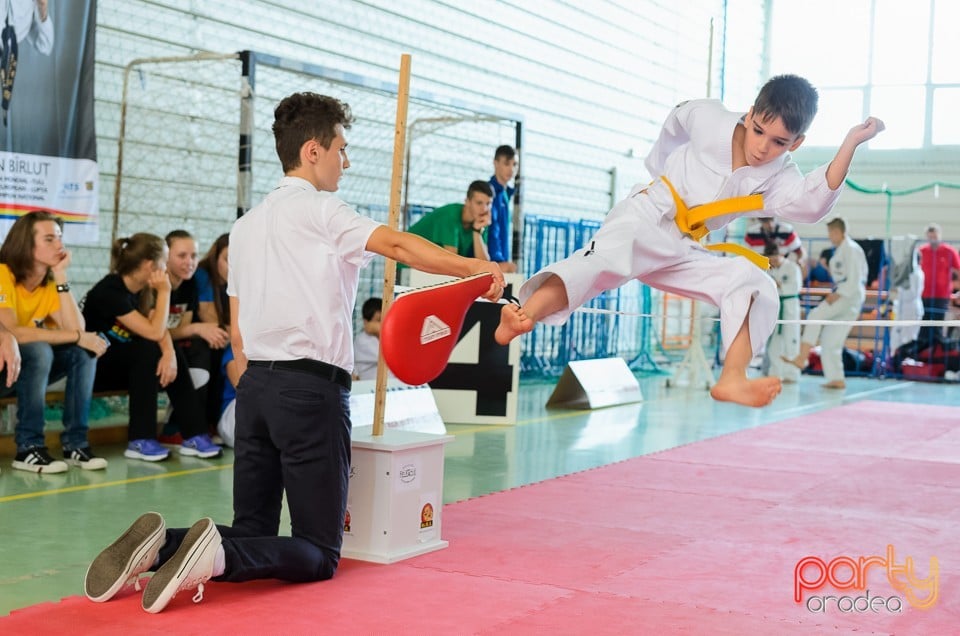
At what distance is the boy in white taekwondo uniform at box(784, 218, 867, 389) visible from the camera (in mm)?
11203

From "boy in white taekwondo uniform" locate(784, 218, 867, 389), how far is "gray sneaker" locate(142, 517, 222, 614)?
30.0 feet

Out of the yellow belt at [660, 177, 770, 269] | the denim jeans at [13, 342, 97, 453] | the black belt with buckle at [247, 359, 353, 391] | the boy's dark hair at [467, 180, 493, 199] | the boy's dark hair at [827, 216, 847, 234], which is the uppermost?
the boy's dark hair at [827, 216, 847, 234]

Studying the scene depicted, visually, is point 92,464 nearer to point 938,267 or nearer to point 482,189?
point 482,189

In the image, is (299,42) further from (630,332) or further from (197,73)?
(630,332)

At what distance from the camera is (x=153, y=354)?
566 centimetres

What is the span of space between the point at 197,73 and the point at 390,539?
15.4 feet

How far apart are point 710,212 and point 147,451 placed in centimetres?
334

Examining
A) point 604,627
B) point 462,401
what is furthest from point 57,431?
point 604,627

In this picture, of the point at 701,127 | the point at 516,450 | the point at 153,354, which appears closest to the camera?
the point at 701,127

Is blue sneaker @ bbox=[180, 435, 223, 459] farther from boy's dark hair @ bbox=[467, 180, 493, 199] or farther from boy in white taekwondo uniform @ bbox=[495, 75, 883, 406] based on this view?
boy in white taekwondo uniform @ bbox=[495, 75, 883, 406]

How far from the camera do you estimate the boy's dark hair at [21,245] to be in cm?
511

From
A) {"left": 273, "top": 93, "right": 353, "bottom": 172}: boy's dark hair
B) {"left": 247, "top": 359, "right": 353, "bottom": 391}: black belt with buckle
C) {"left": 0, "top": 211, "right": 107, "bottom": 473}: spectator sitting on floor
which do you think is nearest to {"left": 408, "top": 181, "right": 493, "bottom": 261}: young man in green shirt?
{"left": 0, "top": 211, "right": 107, "bottom": 473}: spectator sitting on floor

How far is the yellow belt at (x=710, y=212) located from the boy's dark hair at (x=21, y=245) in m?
3.04

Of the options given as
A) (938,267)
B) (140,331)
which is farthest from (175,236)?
(938,267)
